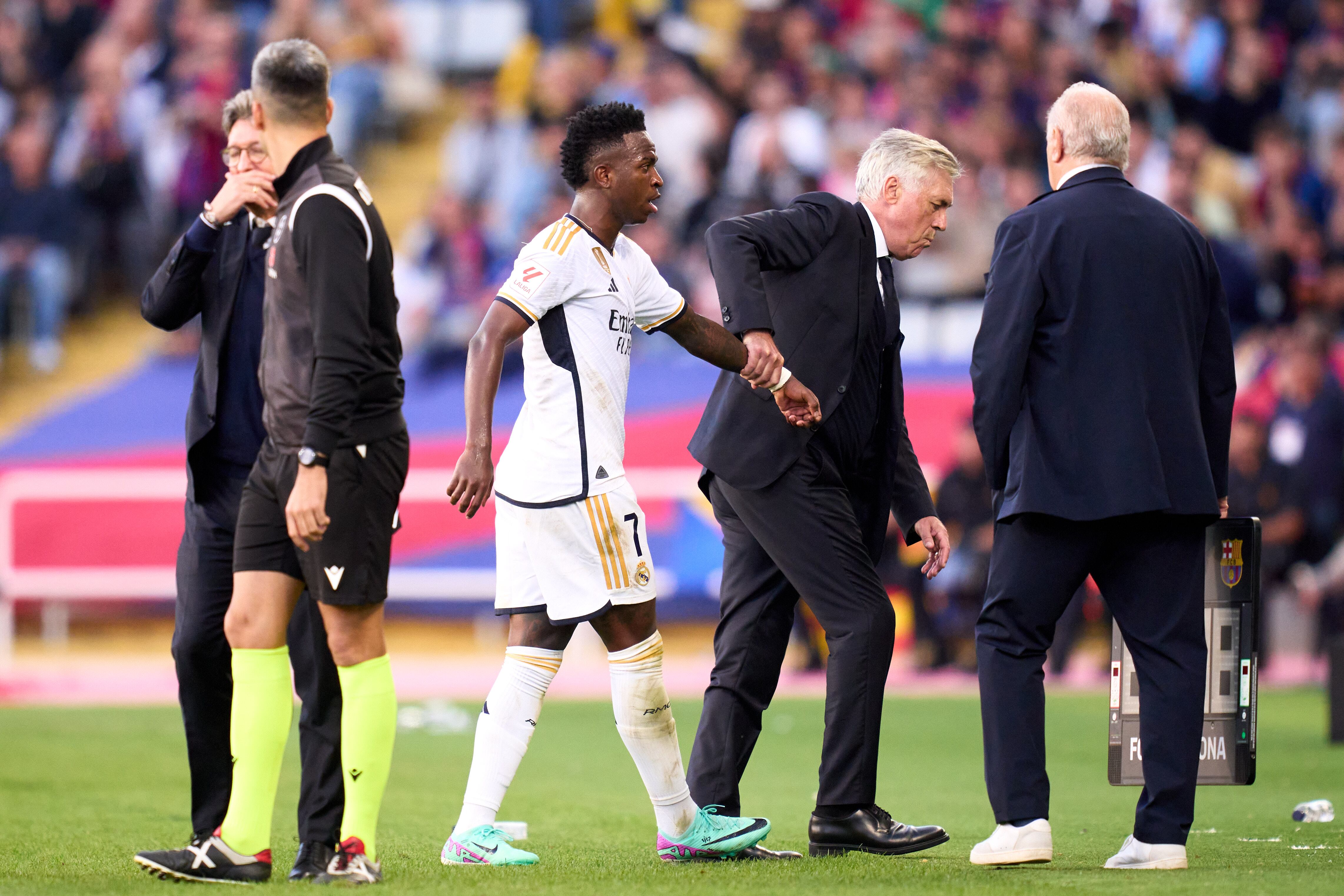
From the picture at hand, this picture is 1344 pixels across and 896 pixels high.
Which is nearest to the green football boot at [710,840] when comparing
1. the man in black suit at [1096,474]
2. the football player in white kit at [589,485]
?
the football player in white kit at [589,485]

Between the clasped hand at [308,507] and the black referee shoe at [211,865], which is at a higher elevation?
the clasped hand at [308,507]

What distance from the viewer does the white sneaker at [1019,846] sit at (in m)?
4.51

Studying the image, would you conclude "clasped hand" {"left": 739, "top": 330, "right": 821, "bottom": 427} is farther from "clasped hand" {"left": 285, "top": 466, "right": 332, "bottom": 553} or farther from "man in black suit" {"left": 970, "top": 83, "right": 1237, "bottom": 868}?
"clasped hand" {"left": 285, "top": 466, "right": 332, "bottom": 553}

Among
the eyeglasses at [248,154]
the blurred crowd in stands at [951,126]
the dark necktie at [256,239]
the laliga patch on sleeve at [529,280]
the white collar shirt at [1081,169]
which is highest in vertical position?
the blurred crowd in stands at [951,126]

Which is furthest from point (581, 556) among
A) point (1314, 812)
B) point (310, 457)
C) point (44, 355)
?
point (44, 355)

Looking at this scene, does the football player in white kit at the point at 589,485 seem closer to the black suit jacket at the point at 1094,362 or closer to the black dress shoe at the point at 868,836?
the black dress shoe at the point at 868,836

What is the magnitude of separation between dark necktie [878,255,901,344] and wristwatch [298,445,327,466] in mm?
2016

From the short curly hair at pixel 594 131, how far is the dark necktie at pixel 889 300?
954 mm

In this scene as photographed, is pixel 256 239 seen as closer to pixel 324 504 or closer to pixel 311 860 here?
pixel 324 504

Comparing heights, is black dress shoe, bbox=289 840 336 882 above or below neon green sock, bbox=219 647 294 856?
below

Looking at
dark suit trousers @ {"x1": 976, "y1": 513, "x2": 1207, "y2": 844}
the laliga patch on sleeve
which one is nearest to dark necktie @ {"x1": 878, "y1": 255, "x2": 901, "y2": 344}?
dark suit trousers @ {"x1": 976, "y1": 513, "x2": 1207, "y2": 844}

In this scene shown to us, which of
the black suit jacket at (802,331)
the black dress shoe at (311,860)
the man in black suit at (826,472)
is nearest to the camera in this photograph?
the black dress shoe at (311,860)

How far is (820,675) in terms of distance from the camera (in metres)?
12.1

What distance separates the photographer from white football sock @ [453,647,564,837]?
477 cm
